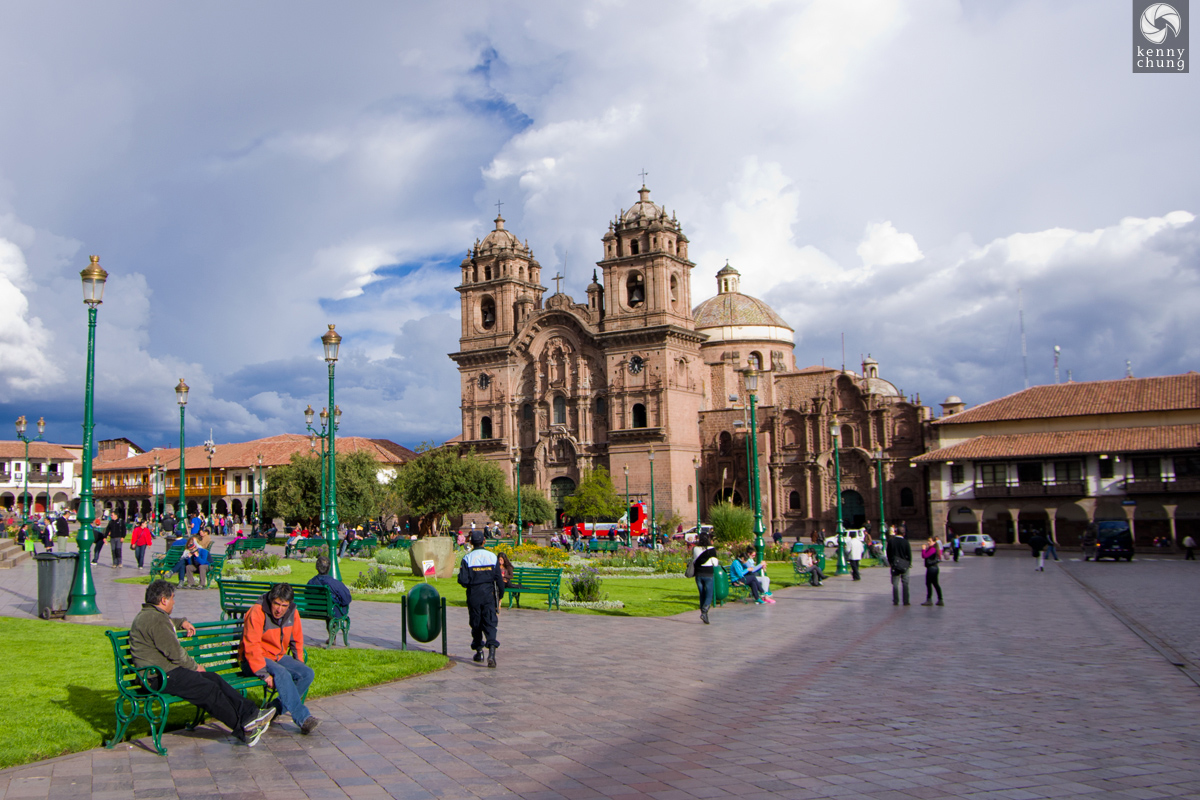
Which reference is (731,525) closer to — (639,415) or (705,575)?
(705,575)

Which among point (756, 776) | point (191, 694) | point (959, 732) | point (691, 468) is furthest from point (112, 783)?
point (691, 468)

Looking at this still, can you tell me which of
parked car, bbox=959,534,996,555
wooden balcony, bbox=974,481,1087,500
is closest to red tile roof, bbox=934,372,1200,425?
wooden balcony, bbox=974,481,1087,500

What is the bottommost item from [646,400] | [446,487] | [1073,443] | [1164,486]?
[1164,486]

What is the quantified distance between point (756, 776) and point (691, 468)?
5211cm

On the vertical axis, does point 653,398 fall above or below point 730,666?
above

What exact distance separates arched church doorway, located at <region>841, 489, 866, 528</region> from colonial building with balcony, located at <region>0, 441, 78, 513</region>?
69.1 metres

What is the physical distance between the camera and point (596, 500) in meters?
53.8

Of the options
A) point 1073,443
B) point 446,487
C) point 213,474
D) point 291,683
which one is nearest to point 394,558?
point 291,683

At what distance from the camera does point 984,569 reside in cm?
3138

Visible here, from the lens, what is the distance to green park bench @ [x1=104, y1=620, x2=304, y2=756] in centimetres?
697

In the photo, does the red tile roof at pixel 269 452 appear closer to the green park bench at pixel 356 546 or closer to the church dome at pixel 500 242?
the church dome at pixel 500 242

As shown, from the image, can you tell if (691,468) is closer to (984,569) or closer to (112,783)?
(984,569)

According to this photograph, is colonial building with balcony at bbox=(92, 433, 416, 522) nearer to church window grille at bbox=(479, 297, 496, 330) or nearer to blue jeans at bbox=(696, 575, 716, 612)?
church window grille at bbox=(479, 297, 496, 330)

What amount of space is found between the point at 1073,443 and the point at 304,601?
43986mm
